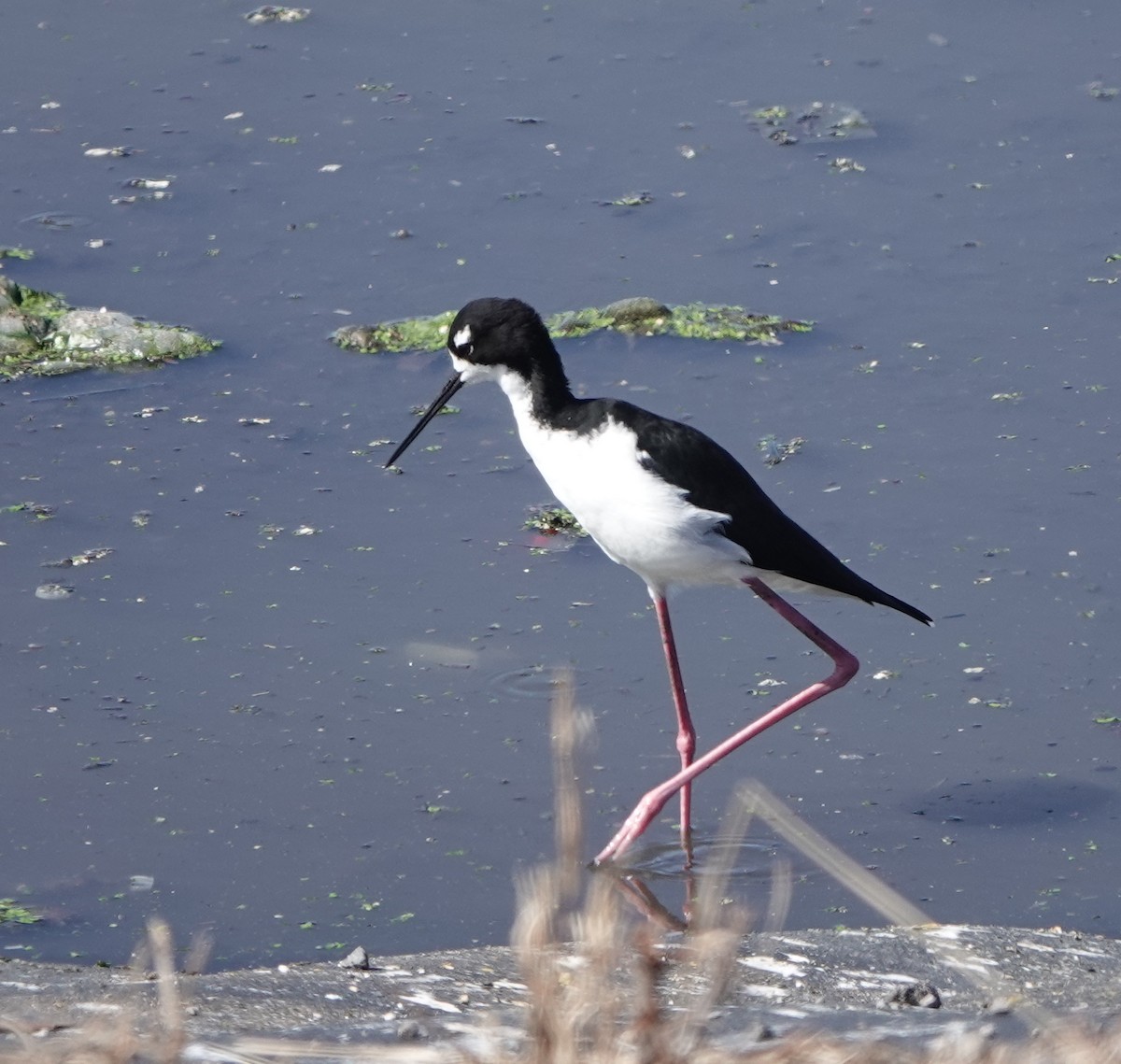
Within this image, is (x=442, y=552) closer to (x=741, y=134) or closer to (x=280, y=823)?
(x=280, y=823)

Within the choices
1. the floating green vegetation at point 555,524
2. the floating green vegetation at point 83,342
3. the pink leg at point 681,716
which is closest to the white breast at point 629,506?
the pink leg at point 681,716

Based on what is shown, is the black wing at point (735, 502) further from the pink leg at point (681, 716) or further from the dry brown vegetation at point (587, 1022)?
the dry brown vegetation at point (587, 1022)

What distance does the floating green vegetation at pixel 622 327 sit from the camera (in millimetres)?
6906

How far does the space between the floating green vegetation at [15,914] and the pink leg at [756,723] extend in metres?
1.30

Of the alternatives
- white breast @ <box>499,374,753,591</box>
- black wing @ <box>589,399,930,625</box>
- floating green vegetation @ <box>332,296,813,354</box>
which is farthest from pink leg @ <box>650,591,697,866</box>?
floating green vegetation @ <box>332,296,813,354</box>

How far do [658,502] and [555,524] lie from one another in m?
1.28

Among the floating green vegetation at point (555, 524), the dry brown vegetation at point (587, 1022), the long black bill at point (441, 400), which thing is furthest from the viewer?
the floating green vegetation at point (555, 524)

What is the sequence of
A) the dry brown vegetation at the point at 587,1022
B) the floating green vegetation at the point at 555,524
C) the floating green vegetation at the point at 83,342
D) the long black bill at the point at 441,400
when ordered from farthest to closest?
1. the floating green vegetation at the point at 83,342
2. the floating green vegetation at the point at 555,524
3. the long black bill at the point at 441,400
4. the dry brown vegetation at the point at 587,1022

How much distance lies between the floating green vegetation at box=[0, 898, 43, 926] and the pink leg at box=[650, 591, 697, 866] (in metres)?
1.55

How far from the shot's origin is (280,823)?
474 centimetres

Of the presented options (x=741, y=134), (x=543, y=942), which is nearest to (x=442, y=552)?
(x=741, y=134)

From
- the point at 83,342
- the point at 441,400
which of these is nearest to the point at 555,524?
the point at 441,400

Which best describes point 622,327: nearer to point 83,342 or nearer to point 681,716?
point 83,342

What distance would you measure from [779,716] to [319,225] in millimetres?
3467
